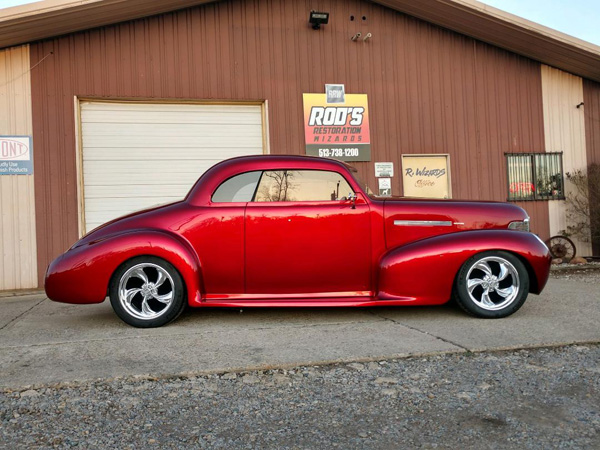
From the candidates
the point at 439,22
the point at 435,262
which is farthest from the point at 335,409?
the point at 439,22

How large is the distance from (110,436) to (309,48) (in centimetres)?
862

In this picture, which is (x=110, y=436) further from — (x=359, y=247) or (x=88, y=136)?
(x=88, y=136)

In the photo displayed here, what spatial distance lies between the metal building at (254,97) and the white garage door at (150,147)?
0.02 metres

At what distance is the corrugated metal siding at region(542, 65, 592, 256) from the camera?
420 inches

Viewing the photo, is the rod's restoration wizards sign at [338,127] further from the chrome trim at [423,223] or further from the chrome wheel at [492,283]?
the chrome wheel at [492,283]

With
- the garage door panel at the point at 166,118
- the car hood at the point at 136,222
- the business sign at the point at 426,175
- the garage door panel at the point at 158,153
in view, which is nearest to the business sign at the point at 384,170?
the business sign at the point at 426,175

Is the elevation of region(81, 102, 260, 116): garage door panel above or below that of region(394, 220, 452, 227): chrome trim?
above

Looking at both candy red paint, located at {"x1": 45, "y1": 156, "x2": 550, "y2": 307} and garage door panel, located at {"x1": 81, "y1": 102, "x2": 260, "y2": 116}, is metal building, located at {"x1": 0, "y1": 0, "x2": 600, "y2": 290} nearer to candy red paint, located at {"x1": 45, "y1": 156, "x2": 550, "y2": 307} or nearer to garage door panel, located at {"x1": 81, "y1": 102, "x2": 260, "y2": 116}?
garage door panel, located at {"x1": 81, "y1": 102, "x2": 260, "y2": 116}

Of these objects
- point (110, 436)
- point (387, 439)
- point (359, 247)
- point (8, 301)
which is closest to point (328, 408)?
point (387, 439)

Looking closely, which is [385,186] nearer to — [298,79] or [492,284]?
[298,79]

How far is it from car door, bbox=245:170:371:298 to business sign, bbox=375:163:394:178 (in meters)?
5.36

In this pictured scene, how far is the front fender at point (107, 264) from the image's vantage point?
433 centimetres

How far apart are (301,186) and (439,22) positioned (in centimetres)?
710

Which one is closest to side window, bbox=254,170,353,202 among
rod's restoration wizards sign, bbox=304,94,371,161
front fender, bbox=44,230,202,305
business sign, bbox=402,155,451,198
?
front fender, bbox=44,230,202,305
